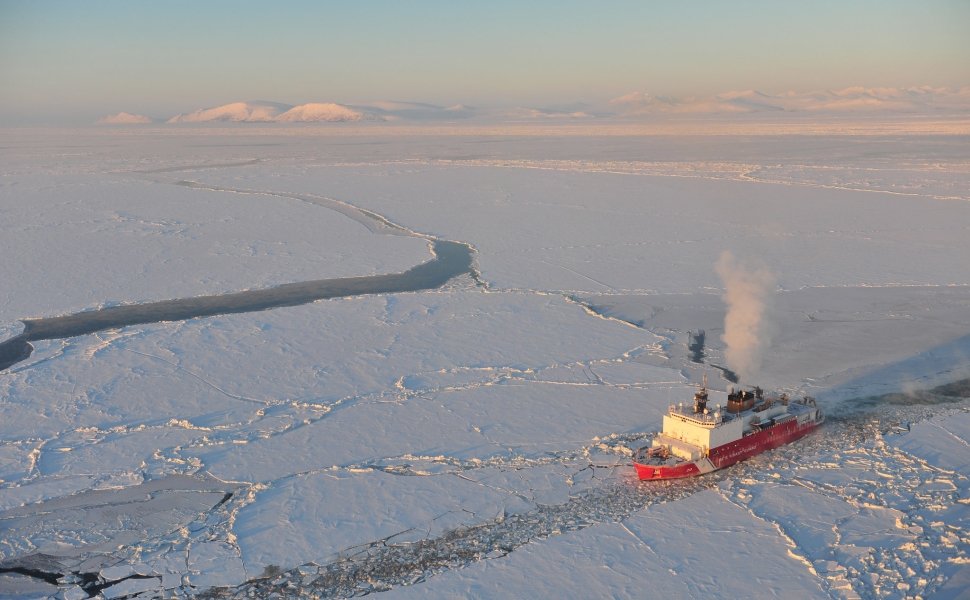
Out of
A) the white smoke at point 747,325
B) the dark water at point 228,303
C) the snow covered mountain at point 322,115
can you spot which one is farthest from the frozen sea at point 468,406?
the snow covered mountain at point 322,115

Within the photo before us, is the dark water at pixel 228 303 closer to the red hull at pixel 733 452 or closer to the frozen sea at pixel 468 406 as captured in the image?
the frozen sea at pixel 468 406

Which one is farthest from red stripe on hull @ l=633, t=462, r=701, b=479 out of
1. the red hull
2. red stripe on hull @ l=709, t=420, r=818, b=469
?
red stripe on hull @ l=709, t=420, r=818, b=469

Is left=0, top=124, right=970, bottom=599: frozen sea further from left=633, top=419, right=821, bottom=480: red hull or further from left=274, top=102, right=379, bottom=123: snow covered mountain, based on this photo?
left=274, top=102, right=379, bottom=123: snow covered mountain

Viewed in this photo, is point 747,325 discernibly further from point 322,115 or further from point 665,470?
point 322,115

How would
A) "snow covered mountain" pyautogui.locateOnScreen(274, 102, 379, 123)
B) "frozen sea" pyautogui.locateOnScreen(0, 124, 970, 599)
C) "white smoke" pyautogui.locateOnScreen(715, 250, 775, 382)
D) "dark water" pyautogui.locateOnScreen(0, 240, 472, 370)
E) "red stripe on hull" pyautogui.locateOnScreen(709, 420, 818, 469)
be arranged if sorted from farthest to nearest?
"snow covered mountain" pyautogui.locateOnScreen(274, 102, 379, 123) < "dark water" pyautogui.locateOnScreen(0, 240, 472, 370) < "white smoke" pyautogui.locateOnScreen(715, 250, 775, 382) < "red stripe on hull" pyautogui.locateOnScreen(709, 420, 818, 469) < "frozen sea" pyautogui.locateOnScreen(0, 124, 970, 599)

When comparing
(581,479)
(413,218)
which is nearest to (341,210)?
(413,218)

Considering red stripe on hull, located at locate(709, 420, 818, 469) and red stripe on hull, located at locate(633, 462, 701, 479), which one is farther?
red stripe on hull, located at locate(709, 420, 818, 469)

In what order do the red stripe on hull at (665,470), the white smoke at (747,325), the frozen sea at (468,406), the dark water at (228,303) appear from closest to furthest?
1. the frozen sea at (468,406)
2. the red stripe on hull at (665,470)
3. the white smoke at (747,325)
4. the dark water at (228,303)
